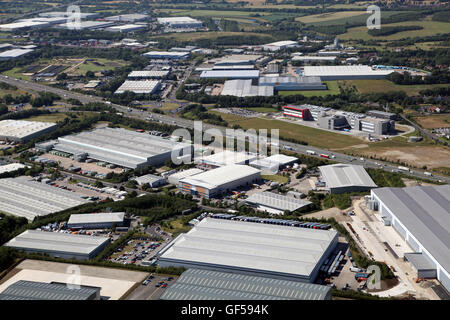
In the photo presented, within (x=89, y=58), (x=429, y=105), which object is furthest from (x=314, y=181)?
(x=89, y=58)

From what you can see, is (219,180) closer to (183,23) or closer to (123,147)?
(123,147)

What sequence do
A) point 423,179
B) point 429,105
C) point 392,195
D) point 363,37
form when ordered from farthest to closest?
point 363,37, point 429,105, point 423,179, point 392,195

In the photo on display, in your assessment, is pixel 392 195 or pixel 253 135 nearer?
pixel 392 195

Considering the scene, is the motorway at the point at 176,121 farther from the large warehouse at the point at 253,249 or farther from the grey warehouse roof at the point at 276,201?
the large warehouse at the point at 253,249
